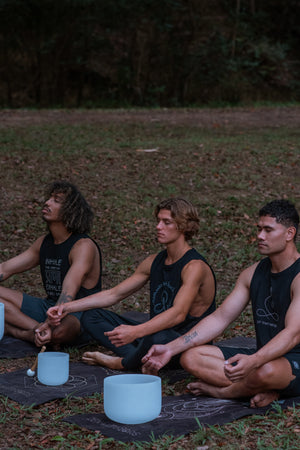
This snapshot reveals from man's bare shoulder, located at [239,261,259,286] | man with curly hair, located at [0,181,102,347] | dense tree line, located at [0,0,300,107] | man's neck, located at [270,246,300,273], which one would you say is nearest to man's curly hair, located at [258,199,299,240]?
man's neck, located at [270,246,300,273]

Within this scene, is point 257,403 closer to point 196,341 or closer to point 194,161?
point 196,341

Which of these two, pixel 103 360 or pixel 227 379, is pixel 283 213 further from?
pixel 103 360

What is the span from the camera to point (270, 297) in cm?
372

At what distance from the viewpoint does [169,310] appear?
406 centimetres

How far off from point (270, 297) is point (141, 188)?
249 inches

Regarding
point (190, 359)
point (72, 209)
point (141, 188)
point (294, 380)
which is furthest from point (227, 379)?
point (141, 188)

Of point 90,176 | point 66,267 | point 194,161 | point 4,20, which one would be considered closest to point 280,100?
point 4,20

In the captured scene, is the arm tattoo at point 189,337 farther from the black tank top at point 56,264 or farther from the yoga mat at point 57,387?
the black tank top at point 56,264

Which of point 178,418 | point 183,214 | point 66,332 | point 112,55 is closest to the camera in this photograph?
point 178,418

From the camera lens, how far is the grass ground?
3224 millimetres

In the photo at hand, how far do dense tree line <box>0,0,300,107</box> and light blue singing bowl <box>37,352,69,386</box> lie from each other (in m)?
16.4

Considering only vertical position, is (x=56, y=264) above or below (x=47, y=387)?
above

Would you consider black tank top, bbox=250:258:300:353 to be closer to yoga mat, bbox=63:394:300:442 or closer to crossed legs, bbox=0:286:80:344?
yoga mat, bbox=63:394:300:442

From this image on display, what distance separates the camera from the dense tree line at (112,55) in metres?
19.9
